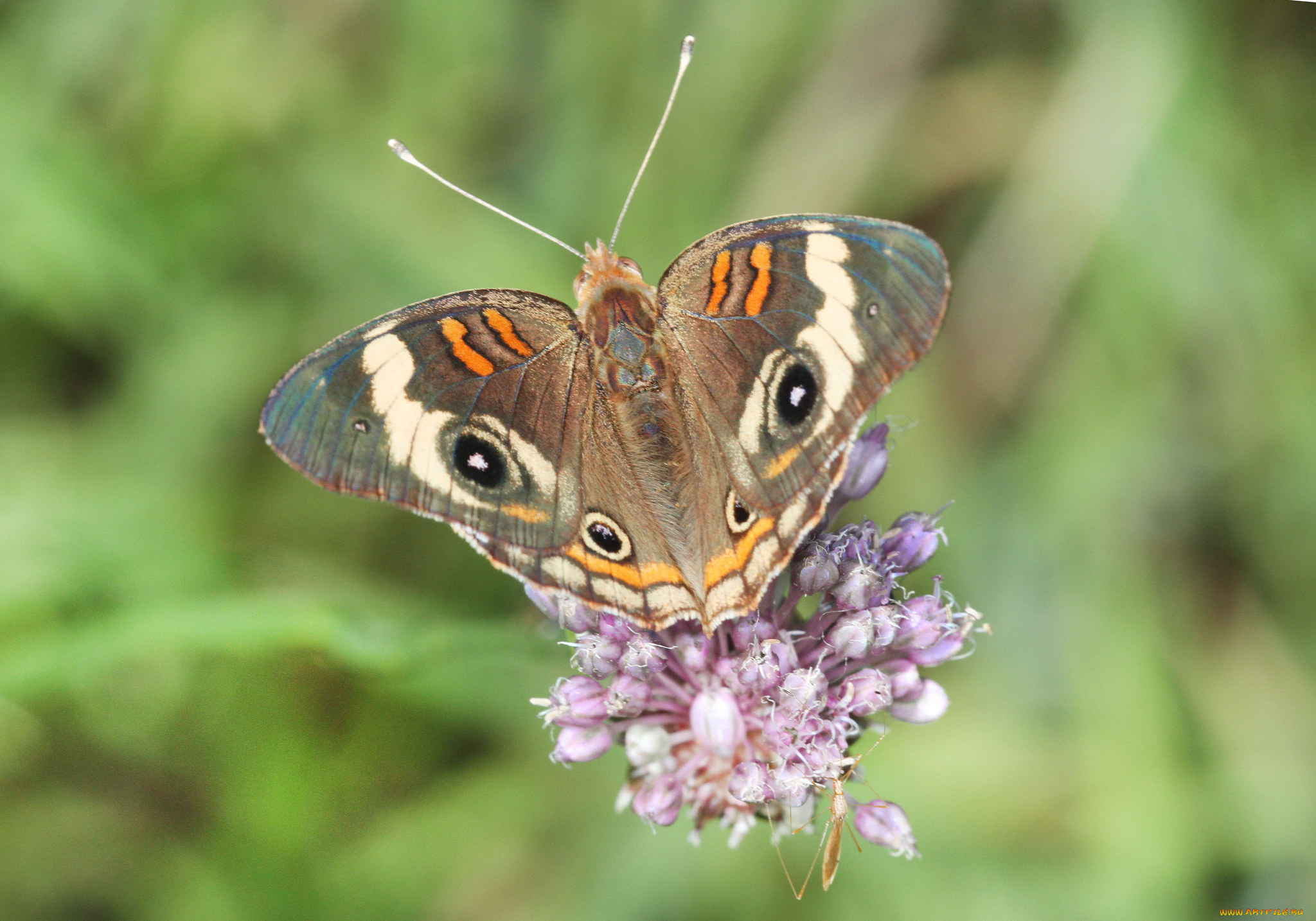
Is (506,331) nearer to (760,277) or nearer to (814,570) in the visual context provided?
(760,277)

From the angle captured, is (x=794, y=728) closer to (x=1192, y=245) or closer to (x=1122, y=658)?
(x=1122, y=658)

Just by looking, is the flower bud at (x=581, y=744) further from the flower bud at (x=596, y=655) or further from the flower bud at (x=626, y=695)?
the flower bud at (x=596, y=655)

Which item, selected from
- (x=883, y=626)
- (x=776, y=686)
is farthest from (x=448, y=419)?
(x=883, y=626)

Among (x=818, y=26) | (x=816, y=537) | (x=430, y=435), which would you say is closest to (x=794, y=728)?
(x=816, y=537)

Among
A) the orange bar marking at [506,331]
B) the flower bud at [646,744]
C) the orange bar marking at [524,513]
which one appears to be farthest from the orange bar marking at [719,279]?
the flower bud at [646,744]

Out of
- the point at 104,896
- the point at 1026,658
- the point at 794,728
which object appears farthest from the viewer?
the point at 1026,658

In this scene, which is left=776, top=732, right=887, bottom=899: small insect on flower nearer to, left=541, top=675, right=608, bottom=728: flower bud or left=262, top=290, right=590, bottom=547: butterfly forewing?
left=541, top=675, right=608, bottom=728: flower bud
